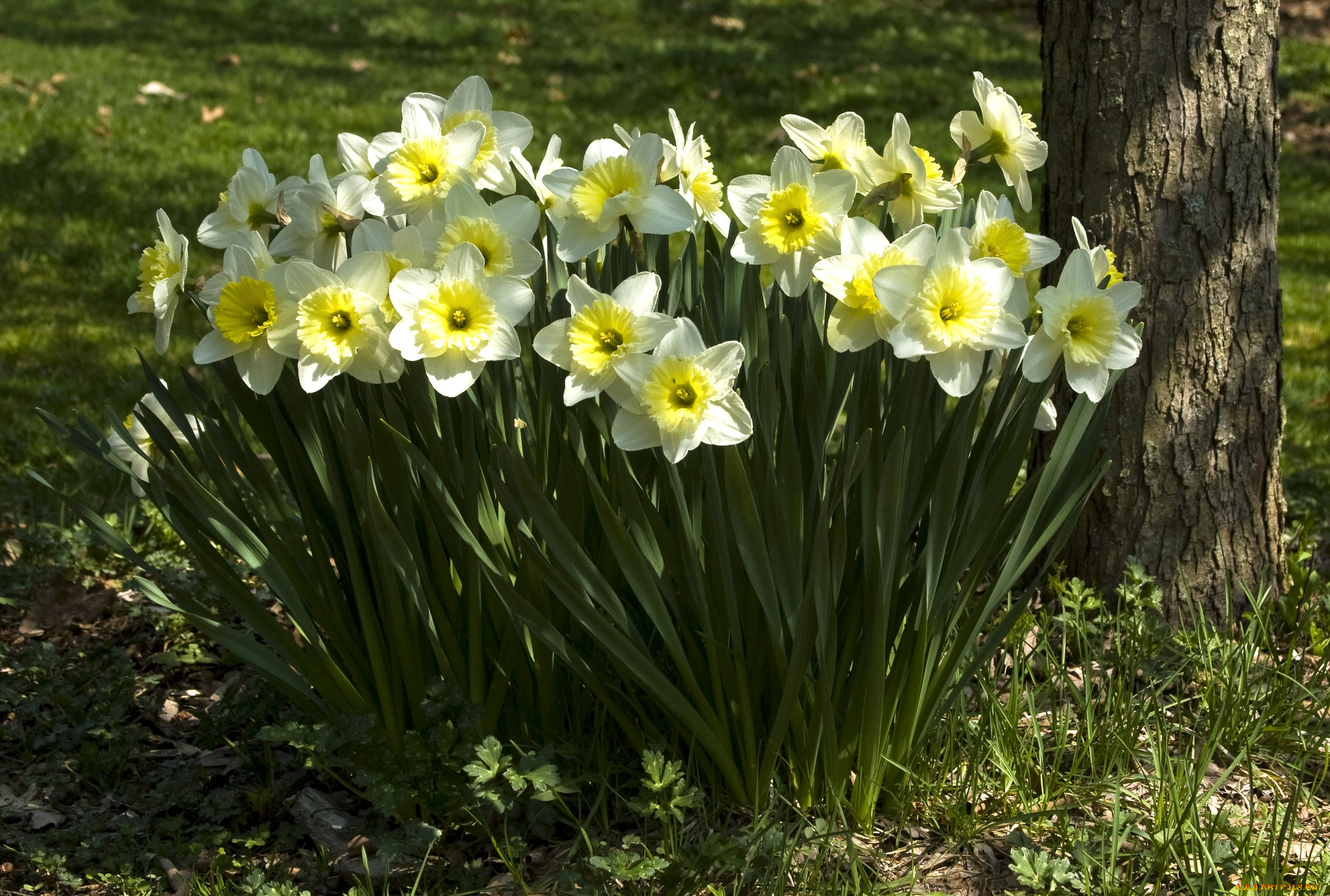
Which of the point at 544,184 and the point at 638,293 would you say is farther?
the point at 544,184

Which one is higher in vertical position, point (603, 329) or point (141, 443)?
point (603, 329)

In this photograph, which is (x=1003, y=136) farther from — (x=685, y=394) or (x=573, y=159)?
(x=573, y=159)

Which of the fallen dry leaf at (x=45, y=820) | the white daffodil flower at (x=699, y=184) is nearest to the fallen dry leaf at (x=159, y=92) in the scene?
the fallen dry leaf at (x=45, y=820)

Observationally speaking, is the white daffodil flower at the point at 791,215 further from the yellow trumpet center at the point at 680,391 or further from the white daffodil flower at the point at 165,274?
the white daffodil flower at the point at 165,274

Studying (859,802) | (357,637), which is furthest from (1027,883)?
(357,637)

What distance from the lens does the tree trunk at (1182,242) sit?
248cm

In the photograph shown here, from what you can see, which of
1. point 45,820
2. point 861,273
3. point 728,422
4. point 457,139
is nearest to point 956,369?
point 861,273

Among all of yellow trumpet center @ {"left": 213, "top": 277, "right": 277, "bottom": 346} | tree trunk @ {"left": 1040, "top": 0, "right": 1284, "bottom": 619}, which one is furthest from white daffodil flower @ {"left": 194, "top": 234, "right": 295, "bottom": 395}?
tree trunk @ {"left": 1040, "top": 0, "right": 1284, "bottom": 619}

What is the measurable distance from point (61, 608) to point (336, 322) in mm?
1880

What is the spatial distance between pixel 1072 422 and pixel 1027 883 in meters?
0.72

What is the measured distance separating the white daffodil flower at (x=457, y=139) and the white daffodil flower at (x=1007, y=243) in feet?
2.39

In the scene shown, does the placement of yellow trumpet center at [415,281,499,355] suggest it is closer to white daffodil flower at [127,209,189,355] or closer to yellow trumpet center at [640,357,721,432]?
yellow trumpet center at [640,357,721,432]

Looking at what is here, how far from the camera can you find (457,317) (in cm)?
160

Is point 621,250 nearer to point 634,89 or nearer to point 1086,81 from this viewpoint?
point 1086,81
